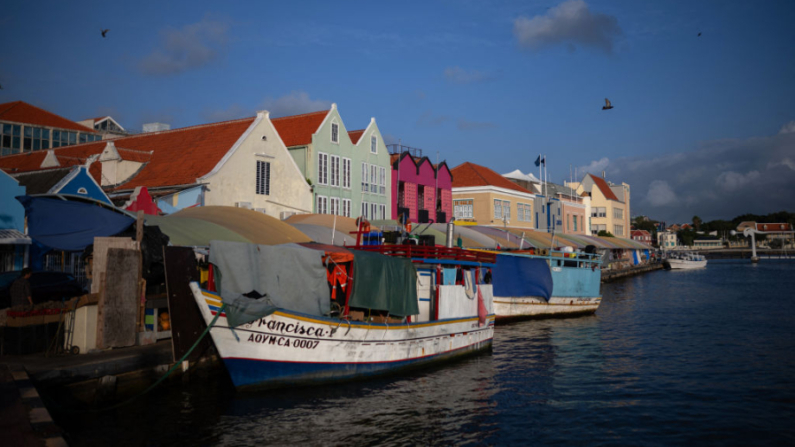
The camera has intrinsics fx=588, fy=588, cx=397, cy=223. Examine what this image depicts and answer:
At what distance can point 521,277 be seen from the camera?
1282 inches

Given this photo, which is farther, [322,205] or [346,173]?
[346,173]

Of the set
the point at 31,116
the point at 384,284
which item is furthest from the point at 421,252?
the point at 31,116

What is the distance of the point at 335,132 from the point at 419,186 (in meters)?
12.1

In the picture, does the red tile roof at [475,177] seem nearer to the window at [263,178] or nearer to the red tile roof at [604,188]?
the window at [263,178]

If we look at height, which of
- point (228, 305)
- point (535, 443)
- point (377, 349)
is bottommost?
point (535, 443)

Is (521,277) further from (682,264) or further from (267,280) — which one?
(682,264)

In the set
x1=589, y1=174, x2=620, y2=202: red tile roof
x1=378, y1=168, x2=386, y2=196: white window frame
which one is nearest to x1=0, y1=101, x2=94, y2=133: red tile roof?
x1=378, y1=168, x2=386, y2=196: white window frame

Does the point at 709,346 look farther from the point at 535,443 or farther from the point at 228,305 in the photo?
the point at 228,305

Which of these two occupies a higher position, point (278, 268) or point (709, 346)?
point (278, 268)

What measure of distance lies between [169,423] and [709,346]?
2145cm

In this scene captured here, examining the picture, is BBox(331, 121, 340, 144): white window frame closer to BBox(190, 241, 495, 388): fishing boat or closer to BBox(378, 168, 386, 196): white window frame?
BBox(378, 168, 386, 196): white window frame

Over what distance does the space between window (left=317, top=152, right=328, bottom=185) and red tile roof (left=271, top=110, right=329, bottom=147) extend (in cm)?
132

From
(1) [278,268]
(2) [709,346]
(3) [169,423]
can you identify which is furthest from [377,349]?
(2) [709,346]

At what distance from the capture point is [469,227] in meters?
44.4
